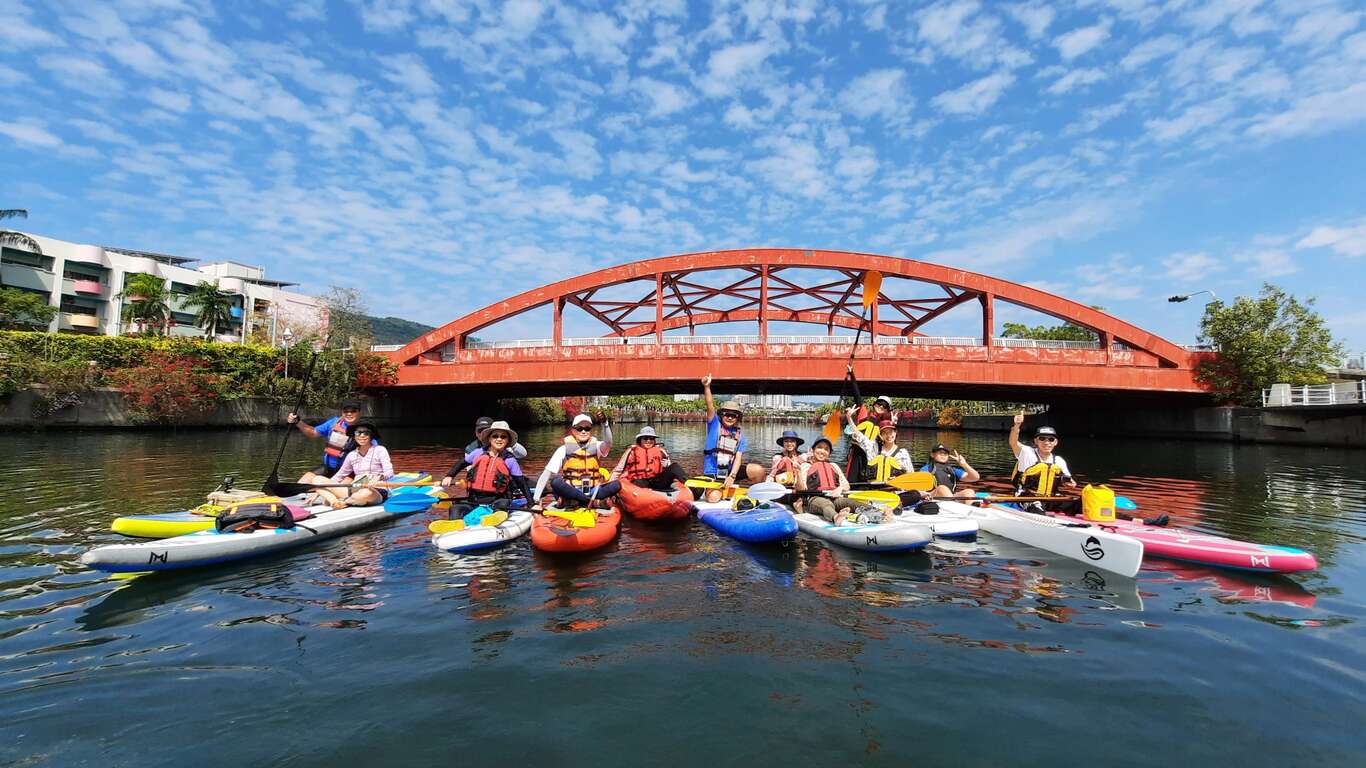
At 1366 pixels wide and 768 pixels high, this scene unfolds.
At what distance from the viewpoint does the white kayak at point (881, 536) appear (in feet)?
28.4

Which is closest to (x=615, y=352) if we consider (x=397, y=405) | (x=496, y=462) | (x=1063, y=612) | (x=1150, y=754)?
(x=397, y=405)

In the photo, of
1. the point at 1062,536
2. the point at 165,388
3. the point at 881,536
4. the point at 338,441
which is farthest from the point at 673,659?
the point at 165,388

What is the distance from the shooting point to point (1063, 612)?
264 inches

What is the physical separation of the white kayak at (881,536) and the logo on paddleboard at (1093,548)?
1945 mm

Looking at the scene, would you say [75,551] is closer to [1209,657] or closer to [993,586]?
[993,586]

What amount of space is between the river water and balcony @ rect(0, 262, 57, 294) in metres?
70.2

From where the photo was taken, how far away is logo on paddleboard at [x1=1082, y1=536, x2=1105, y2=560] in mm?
8078

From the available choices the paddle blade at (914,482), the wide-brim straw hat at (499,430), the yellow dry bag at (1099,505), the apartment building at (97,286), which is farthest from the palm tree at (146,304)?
the yellow dry bag at (1099,505)

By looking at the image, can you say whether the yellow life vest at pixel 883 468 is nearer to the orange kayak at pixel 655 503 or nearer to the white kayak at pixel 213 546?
the orange kayak at pixel 655 503

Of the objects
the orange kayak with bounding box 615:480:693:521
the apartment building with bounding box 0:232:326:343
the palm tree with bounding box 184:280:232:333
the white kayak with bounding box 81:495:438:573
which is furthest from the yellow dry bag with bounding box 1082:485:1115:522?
the palm tree with bounding box 184:280:232:333

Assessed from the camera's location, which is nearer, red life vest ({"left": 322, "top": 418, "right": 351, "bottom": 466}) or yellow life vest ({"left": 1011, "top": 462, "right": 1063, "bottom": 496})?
yellow life vest ({"left": 1011, "top": 462, "right": 1063, "bottom": 496})

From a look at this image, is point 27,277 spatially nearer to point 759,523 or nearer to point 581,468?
point 581,468

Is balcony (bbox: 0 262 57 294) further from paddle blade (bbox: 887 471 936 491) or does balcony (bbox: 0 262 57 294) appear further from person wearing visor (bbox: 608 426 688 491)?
paddle blade (bbox: 887 471 936 491)

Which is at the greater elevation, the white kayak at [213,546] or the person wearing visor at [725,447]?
the person wearing visor at [725,447]
